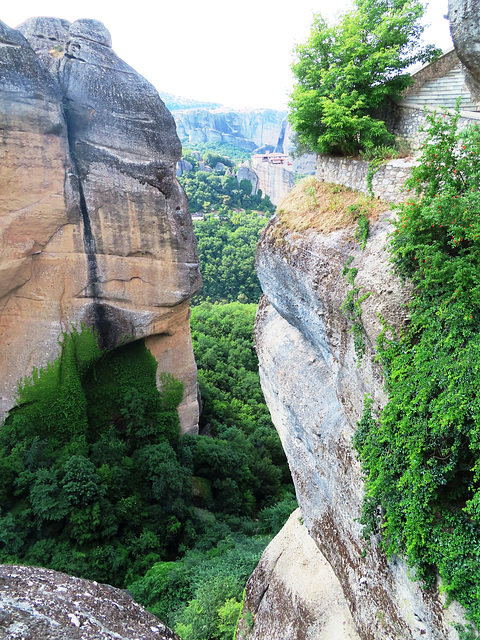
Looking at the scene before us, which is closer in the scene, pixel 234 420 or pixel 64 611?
pixel 64 611

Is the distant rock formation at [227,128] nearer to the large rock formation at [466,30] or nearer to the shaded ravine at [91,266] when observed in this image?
the shaded ravine at [91,266]

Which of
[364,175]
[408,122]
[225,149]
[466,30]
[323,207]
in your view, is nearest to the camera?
[466,30]

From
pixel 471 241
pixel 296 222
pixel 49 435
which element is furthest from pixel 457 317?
pixel 49 435

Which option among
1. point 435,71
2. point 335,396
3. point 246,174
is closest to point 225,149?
point 246,174

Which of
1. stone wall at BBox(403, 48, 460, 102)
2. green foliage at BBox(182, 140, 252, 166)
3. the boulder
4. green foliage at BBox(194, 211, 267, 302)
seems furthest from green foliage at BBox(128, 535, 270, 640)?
green foliage at BBox(182, 140, 252, 166)

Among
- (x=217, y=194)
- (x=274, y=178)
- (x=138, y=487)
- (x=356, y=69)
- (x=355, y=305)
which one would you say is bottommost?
(x=138, y=487)

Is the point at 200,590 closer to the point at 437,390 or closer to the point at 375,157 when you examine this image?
the point at 437,390

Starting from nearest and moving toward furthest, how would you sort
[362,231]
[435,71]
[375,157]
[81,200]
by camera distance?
1. [362,231]
2. [375,157]
3. [435,71]
4. [81,200]

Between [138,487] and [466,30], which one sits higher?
[466,30]

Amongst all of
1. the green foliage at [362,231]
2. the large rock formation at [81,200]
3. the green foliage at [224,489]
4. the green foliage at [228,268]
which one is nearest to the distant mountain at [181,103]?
the green foliage at [228,268]

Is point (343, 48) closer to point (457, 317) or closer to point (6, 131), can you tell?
point (457, 317)
